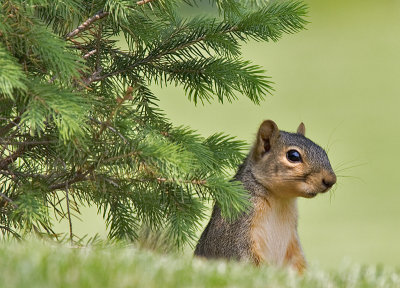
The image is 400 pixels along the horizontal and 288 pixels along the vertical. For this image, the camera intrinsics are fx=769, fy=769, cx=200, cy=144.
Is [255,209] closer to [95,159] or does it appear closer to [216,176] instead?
[216,176]

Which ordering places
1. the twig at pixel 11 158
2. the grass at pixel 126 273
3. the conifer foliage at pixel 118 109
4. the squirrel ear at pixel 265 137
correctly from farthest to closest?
the squirrel ear at pixel 265 137 < the twig at pixel 11 158 < the conifer foliage at pixel 118 109 < the grass at pixel 126 273

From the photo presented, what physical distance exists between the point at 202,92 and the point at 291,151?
0.55 metres

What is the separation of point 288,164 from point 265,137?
0.24m

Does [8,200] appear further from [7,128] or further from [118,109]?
[118,109]

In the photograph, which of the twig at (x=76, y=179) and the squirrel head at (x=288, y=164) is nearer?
the twig at (x=76, y=179)

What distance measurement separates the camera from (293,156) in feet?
12.9

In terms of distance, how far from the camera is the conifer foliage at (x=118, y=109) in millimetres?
3264

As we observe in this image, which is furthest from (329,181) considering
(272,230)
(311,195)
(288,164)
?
(272,230)

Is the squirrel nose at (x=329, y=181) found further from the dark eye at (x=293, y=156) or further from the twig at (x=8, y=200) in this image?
the twig at (x=8, y=200)

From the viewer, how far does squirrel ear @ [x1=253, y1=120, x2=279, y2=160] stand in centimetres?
406

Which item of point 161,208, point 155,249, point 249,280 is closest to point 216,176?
point 161,208

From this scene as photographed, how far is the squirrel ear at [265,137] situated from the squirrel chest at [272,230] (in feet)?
0.91

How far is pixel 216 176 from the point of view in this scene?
138 inches

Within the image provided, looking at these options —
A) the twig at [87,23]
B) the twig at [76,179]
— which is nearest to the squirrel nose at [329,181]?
the twig at [76,179]
